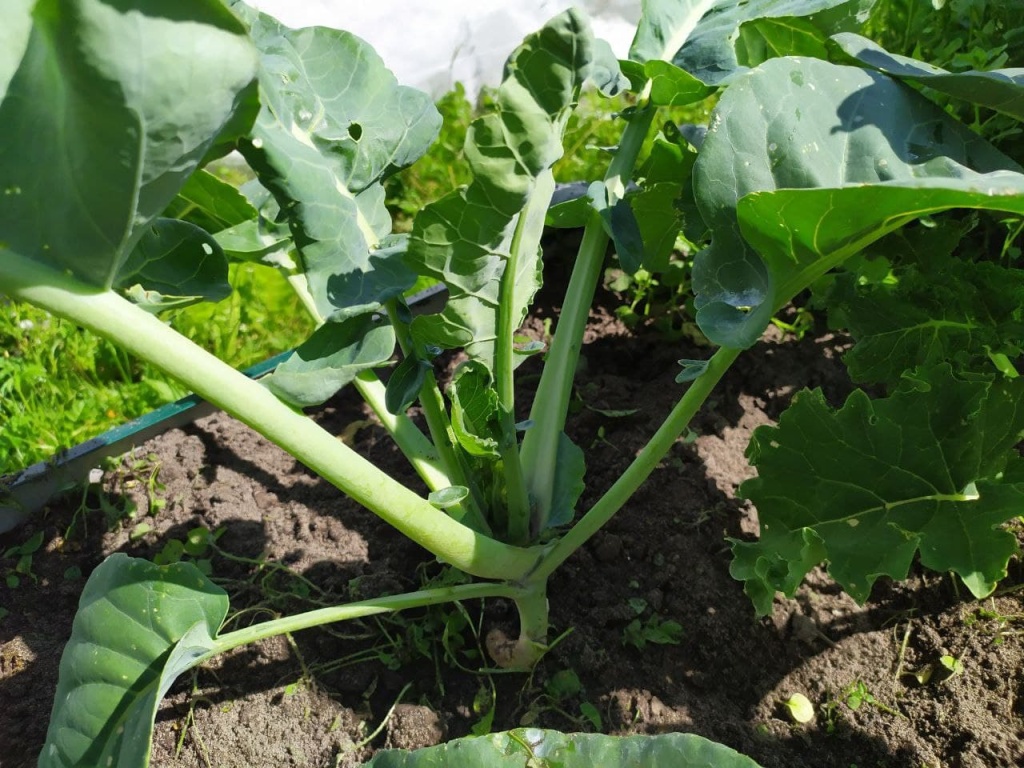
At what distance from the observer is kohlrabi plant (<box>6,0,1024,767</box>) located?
78 cm

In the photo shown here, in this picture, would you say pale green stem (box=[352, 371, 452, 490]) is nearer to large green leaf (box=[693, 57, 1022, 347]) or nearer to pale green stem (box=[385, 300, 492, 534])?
pale green stem (box=[385, 300, 492, 534])

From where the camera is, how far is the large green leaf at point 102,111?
703 millimetres

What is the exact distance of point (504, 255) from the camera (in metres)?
1.00

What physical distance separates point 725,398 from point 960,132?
749mm

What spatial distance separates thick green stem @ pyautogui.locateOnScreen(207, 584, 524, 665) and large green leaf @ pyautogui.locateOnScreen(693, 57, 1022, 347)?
0.50 metres

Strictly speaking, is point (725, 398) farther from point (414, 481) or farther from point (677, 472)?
point (414, 481)

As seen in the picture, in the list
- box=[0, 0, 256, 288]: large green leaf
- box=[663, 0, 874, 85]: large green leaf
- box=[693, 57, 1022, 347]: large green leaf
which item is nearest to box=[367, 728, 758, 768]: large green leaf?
box=[693, 57, 1022, 347]: large green leaf

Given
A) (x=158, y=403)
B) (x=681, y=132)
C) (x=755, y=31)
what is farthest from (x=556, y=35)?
(x=158, y=403)

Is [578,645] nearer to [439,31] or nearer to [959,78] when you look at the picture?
[959,78]

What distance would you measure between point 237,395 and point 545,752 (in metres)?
0.51

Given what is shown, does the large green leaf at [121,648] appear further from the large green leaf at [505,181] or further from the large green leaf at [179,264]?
the large green leaf at [505,181]

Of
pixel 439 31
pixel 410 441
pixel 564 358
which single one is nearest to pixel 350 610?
pixel 410 441

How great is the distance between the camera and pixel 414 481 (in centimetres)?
160

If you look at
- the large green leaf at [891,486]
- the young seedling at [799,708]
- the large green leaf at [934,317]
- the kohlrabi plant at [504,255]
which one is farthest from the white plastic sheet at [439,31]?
the young seedling at [799,708]
